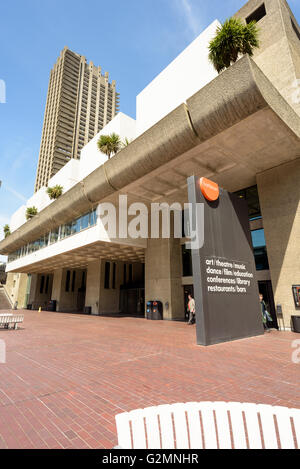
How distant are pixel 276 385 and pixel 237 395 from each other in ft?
3.52

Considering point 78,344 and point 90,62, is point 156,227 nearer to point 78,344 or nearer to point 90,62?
point 78,344

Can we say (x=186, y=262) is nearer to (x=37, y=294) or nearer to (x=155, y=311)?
(x=155, y=311)

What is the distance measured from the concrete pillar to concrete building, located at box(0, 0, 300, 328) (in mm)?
48

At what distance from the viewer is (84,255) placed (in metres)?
25.0

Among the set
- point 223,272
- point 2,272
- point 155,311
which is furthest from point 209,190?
point 2,272

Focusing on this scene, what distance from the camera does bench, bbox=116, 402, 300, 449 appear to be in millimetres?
1763

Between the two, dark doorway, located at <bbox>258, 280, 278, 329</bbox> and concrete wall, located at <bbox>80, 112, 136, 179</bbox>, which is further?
concrete wall, located at <bbox>80, 112, 136, 179</bbox>

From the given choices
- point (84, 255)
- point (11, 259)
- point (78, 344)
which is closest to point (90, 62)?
point (11, 259)

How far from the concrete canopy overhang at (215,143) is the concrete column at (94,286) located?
1166 cm

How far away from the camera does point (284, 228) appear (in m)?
12.4

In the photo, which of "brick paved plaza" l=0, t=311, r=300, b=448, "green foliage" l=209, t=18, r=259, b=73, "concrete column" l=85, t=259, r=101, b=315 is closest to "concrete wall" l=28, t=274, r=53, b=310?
"concrete column" l=85, t=259, r=101, b=315

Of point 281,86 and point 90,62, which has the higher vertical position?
point 90,62

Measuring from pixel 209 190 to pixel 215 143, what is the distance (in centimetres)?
311

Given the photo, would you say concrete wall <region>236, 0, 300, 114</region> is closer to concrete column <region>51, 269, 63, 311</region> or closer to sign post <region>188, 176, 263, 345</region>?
sign post <region>188, 176, 263, 345</region>
